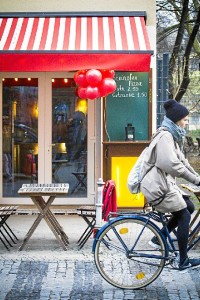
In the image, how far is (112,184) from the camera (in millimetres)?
7699

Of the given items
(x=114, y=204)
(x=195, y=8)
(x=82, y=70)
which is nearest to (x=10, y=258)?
(x=114, y=204)

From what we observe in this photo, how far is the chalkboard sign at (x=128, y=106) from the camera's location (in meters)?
10.6

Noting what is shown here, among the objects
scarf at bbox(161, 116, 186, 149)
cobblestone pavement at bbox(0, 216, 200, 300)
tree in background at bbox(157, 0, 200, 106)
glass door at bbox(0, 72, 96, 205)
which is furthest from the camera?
tree in background at bbox(157, 0, 200, 106)

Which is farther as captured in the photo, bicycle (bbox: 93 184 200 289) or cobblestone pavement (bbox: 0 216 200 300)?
bicycle (bbox: 93 184 200 289)

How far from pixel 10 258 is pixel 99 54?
303cm

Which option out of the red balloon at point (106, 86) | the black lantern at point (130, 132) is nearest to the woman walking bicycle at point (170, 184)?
the red balloon at point (106, 86)

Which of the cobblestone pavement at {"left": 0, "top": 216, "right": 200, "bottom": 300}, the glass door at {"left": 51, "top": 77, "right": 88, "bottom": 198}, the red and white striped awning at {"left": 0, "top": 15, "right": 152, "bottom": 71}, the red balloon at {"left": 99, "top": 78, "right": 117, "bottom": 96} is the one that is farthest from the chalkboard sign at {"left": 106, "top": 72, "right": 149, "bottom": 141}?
the cobblestone pavement at {"left": 0, "top": 216, "right": 200, "bottom": 300}

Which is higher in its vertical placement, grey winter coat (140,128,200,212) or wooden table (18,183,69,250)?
grey winter coat (140,128,200,212)

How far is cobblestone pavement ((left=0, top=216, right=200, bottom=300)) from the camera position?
621 centimetres

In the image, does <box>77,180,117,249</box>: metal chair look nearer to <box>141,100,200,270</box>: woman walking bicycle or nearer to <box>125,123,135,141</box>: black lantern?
<box>141,100,200,270</box>: woman walking bicycle

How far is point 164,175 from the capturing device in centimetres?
634

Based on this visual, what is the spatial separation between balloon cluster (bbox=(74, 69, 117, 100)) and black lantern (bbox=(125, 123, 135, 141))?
3.94 feet

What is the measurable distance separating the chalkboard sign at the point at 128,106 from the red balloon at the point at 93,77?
139cm

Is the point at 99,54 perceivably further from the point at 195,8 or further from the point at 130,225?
the point at 195,8
